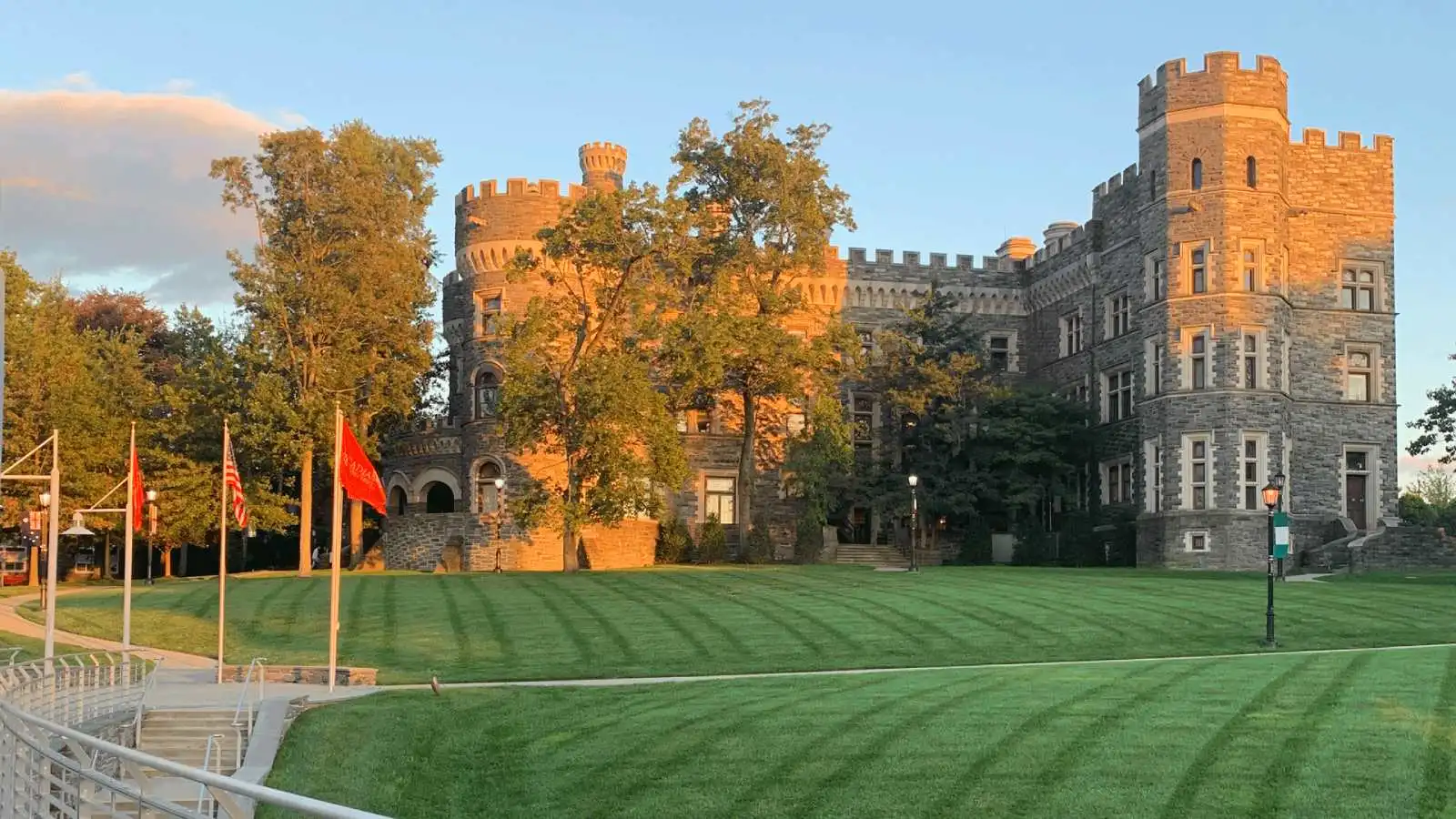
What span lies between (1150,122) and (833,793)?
40.5 meters

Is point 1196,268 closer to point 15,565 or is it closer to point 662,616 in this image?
point 662,616

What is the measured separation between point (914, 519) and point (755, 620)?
14556mm

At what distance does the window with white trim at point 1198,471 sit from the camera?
4778cm

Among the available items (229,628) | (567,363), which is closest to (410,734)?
(229,628)

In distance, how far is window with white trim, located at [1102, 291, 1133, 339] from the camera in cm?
5291

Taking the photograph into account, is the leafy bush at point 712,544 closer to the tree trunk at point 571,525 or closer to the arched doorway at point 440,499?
the tree trunk at point 571,525

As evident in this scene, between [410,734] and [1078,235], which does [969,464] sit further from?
[410,734]

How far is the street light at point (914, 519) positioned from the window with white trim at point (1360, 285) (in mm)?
15399

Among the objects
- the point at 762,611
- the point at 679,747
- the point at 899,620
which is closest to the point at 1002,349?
the point at 762,611

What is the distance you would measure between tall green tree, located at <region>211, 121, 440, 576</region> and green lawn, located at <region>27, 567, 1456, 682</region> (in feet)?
34.1

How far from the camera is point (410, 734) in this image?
1984 centimetres

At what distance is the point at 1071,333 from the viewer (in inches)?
2290

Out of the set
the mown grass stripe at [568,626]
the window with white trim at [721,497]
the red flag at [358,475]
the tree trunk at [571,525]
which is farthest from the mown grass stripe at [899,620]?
the window with white trim at [721,497]

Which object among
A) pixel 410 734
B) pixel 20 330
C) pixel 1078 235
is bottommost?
pixel 410 734
